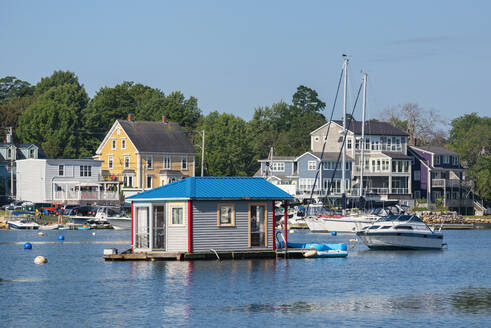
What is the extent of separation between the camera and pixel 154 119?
145500 millimetres

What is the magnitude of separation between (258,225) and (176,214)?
4.74 meters

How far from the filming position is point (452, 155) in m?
140

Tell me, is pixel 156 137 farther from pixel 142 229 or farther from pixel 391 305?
pixel 391 305

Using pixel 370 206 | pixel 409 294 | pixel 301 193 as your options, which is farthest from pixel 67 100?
pixel 409 294

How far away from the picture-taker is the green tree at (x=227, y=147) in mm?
140750

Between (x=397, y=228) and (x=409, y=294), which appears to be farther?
(x=397, y=228)

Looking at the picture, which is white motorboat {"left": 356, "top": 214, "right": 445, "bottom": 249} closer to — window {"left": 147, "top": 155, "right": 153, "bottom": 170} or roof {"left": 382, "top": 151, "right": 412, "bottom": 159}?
window {"left": 147, "top": 155, "right": 153, "bottom": 170}

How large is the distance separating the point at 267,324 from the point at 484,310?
30.6ft

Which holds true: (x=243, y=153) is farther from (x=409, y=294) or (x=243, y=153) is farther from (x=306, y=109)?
(x=409, y=294)

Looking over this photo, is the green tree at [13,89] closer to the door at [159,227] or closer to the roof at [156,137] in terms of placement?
Result: the roof at [156,137]

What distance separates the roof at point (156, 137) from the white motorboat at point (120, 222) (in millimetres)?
25310

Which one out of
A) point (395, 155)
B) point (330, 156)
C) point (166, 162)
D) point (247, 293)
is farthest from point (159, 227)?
point (395, 155)

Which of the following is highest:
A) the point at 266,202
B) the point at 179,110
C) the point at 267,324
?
the point at 179,110

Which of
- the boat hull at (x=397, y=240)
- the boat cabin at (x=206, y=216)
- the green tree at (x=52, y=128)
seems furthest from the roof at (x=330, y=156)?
the boat cabin at (x=206, y=216)
